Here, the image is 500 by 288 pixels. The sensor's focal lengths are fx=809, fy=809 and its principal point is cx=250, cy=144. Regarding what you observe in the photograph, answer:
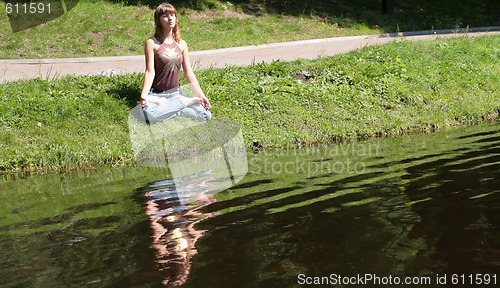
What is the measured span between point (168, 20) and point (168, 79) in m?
0.94

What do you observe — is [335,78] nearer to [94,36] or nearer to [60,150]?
[60,150]

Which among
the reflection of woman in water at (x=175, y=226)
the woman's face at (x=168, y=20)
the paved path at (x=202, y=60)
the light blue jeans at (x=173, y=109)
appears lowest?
the reflection of woman in water at (x=175, y=226)

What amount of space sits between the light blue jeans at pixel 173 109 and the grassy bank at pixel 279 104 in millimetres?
946

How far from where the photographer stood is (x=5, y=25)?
23.8 metres

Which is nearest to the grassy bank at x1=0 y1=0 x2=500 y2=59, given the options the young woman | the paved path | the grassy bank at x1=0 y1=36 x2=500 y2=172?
the paved path

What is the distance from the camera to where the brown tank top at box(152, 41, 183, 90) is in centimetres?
1177

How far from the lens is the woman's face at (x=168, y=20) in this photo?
445 inches

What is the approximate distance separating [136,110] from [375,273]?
9084 mm

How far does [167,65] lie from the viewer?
11.8 meters

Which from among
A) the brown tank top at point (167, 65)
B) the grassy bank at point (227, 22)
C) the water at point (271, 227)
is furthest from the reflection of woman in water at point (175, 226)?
the grassy bank at point (227, 22)

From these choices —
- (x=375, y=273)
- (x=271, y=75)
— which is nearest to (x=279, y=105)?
(x=271, y=75)

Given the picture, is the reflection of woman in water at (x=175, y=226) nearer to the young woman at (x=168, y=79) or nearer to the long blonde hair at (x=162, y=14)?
the young woman at (x=168, y=79)

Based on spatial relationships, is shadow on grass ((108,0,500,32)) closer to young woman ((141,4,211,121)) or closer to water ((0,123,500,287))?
young woman ((141,4,211,121))

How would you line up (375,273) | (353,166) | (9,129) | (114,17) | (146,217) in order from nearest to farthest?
1. (375,273)
2. (146,217)
3. (353,166)
4. (9,129)
5. (114,17)
